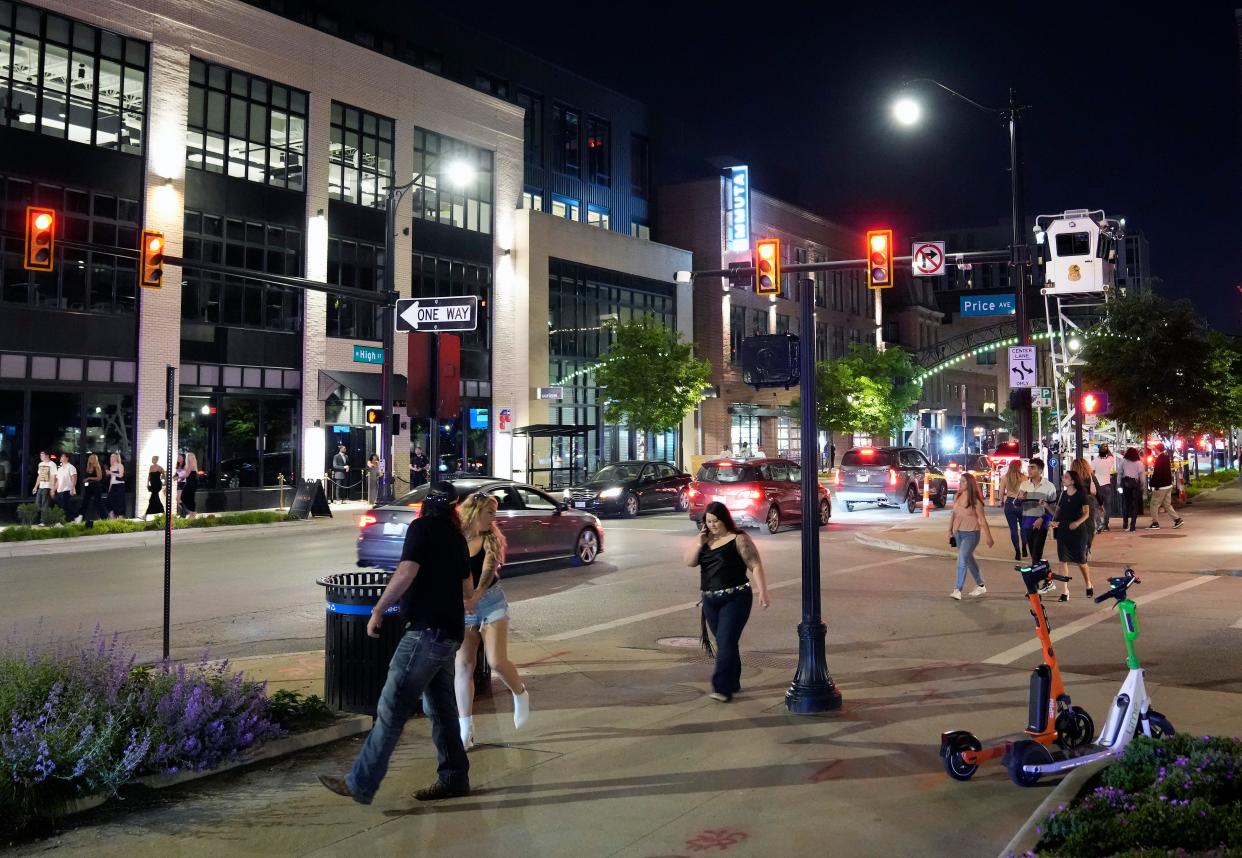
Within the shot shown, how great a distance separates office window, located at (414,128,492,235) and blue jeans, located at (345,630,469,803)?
111 feet

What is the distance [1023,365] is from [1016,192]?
3.57 metres

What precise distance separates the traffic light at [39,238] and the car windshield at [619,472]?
A: 1547 cm

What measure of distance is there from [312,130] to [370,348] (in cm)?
742

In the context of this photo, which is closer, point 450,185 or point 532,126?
point 450,185

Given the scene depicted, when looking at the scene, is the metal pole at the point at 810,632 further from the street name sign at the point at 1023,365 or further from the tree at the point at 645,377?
the tree at the point at 645,377

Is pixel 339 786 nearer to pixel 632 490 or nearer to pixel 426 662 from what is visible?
pixel 426 662

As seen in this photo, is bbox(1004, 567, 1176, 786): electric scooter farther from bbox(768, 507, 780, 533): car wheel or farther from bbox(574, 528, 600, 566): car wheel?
bbox(768, 507, 780, 533): car wheel

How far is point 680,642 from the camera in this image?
10461 mm

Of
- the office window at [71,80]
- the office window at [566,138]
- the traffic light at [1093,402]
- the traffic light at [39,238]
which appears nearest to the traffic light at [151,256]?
the traffic light at [39,238]

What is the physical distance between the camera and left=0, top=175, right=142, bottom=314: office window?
2600cm

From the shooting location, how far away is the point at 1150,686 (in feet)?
27.2

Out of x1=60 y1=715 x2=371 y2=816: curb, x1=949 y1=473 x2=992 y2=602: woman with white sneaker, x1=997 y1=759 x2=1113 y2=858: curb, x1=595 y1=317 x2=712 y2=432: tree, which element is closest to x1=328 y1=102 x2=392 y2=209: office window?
x1=595 y1=317 x2=712 y2=432: tree

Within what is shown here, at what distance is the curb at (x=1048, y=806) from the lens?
4.49 m

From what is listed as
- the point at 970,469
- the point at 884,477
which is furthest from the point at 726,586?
the point at 970,469
